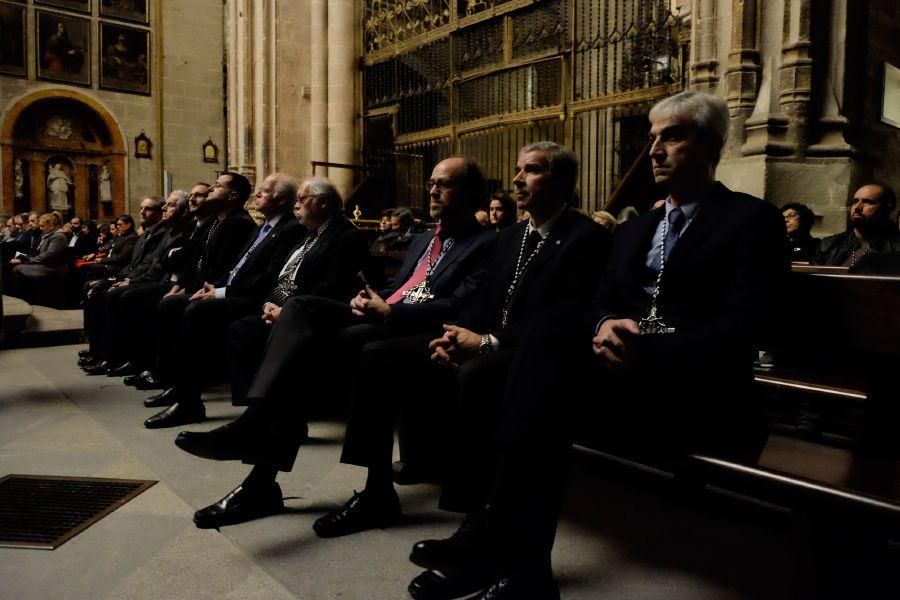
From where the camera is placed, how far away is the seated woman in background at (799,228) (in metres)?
4.89

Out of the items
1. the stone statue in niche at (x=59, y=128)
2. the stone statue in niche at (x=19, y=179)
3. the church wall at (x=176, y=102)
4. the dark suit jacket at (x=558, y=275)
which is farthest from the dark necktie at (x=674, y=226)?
the stone statue in niche at (x=59, y=128)

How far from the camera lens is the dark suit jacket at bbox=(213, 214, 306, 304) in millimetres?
4051

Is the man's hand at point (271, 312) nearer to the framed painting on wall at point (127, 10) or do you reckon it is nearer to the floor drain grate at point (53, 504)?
the floor drain grate at point (53, 504)

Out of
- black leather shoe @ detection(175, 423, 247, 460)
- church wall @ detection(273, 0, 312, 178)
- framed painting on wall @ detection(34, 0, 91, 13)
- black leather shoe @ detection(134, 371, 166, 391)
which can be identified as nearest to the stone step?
black leather shoe @ detection(134, 371, 166, 391)

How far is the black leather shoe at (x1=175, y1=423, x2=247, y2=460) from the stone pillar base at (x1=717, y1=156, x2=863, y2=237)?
4.46 m

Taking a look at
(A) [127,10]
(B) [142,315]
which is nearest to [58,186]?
(A) [127,10]

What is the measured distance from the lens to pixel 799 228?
16.1 feet

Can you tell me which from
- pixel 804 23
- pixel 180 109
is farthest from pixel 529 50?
pixel 180 109

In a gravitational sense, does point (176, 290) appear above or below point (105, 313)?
above

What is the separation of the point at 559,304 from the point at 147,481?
6.24 ft

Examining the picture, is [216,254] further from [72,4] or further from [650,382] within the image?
[72,4]

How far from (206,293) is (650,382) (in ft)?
9.96

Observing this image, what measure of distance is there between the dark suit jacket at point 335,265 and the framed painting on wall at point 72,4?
14.9m

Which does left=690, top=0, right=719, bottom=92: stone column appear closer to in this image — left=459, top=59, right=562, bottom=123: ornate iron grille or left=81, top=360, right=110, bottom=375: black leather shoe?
left=459, top=59, right=562, bottom=123: ornate iron grille
